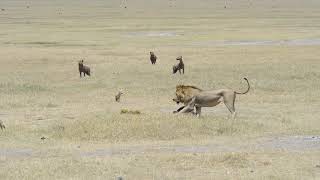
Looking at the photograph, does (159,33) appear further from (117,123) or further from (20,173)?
(20,173)

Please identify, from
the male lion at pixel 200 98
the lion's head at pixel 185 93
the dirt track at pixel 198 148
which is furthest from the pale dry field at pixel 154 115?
the lion's head at pixel 185 93

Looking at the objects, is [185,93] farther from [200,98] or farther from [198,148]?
[198,148]

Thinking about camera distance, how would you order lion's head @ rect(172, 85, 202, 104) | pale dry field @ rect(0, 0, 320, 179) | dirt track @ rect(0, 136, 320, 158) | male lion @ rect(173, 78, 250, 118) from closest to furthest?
pale dry field @ rect(0, 0, 320, 179) < dirt track @ rect(0, 136, 320, 158) < male lion @ rect(173, 78, 250, 118) < lion's head @ rect(172, 85, 202, 104)

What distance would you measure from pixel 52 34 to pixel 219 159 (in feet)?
→ 156

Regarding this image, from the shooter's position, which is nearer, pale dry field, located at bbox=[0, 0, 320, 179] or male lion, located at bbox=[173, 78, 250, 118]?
pale dry field, located at bbox=[0, 0, 320, 179]

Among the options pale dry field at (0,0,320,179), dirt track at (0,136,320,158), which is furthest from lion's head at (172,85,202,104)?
dirt track at (0,136,320,158)

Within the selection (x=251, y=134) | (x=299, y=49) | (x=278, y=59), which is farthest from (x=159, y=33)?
(x=251, y=134)

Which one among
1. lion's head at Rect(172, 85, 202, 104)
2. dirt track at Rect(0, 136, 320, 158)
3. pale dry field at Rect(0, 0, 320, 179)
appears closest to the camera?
pale dry field at Rect(0, 0, 320, 179)

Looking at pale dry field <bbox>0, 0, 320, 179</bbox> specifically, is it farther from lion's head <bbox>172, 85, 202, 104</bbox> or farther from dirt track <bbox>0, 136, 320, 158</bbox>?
lion's head <bbox>172, 85, 202, 104</bbox>

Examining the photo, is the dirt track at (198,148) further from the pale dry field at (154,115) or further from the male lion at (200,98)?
the male lion at (200,98)

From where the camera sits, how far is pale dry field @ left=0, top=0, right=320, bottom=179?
1426 cm

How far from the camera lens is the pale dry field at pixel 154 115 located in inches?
561

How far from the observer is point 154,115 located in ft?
62.2

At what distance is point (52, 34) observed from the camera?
199ft
